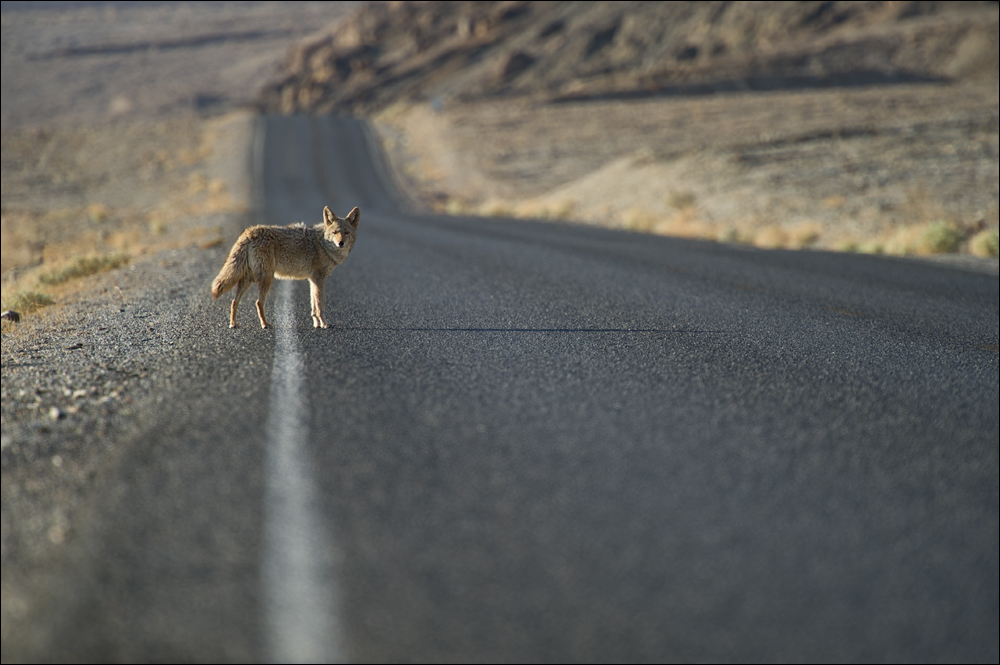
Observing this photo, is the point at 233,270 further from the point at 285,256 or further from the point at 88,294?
the point at 88,294

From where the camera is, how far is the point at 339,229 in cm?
477

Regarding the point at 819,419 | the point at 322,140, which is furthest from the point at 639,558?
the point at 322,140

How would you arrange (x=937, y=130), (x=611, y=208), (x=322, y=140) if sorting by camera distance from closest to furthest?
(x=611, y=208), (x=937, y=130), (x=322, y=140)

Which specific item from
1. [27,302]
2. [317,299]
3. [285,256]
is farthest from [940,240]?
[27,302]

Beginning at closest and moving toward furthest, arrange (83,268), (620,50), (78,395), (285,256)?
(78,395), (285,256), (83,268), (620,50)

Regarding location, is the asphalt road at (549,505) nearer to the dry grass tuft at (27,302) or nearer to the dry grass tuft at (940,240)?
the dry grass tuft at (27,302)

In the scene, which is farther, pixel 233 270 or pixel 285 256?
pixel 285 256

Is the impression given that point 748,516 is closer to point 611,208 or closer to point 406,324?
point 406,324

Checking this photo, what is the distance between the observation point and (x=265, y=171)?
125 feet

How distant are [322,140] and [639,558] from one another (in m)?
49.6

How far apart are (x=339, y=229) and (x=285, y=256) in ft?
1.49

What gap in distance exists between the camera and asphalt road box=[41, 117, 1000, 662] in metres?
1.89

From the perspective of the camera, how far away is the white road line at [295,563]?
6.01ft

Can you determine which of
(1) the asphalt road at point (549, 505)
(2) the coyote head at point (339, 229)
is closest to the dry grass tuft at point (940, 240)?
(1) the asphalt road at point (549, 505)
